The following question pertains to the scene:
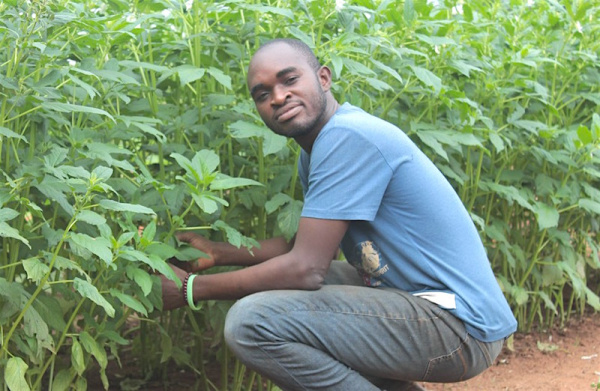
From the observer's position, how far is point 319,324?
3.08 m

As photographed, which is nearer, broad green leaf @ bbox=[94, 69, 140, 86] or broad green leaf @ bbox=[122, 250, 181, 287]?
broad green leaf @ bbox=[122, 250, 181, 287]

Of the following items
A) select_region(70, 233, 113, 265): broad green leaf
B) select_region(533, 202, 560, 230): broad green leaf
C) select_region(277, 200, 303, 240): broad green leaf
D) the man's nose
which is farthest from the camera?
select_region(533, 202, 560, 230): broad green leaf

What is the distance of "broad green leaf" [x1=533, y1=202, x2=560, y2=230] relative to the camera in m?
4.57

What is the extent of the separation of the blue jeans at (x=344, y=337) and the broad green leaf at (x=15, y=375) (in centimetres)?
68

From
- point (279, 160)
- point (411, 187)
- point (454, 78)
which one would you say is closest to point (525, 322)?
point (454, 78)

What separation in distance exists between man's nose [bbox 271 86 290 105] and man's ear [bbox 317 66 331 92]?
6.7 inches

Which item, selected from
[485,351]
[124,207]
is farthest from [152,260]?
[485,351]

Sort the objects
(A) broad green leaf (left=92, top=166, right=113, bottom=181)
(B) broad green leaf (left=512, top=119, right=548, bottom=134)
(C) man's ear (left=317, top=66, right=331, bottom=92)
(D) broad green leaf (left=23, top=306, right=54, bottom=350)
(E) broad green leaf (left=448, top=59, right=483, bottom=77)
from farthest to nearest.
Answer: (B) broad green leaf (left=512, top=119, right=548, bottom=134) → (E) broad green leaf (left=448, top=59, right=483, bottom=77) → (C) man's ear (left=317, top=66, right=331, bottom=92) → (D) broad green leaf (left=23, top=306, right=54, bottom=350) → (A) broad green leaf (left=92, top=166, right=113, bottom=181)

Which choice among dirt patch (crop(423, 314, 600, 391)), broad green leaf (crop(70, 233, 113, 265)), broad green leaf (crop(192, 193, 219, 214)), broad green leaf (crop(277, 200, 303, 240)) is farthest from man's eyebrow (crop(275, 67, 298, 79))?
dirt patch (crop(423, 314, 600, 391))

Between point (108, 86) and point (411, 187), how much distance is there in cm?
120

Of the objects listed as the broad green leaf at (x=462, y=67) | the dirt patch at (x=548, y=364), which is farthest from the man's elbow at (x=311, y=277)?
the dirt patch at (x=548, y=364)

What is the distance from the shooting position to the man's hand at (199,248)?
11.2ft

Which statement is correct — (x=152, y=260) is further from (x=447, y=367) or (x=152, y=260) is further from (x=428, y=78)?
(x=428, y=78)

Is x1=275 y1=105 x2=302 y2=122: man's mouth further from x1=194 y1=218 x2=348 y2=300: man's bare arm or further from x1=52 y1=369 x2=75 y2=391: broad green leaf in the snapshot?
x1=52 y1=369 x2=75 y2=391: broad green leaf
